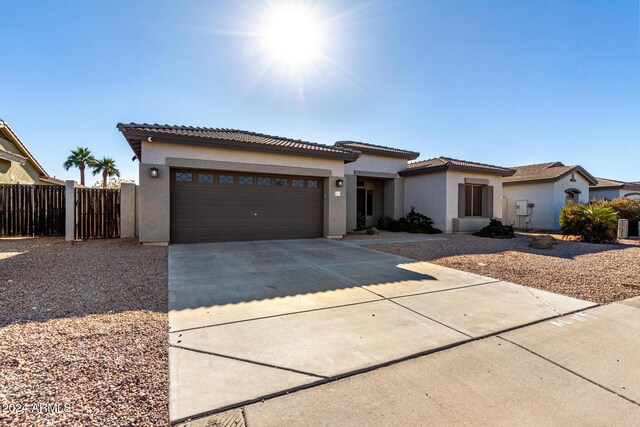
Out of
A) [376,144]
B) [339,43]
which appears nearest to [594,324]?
[339,43]

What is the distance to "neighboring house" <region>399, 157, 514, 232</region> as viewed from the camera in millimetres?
14445

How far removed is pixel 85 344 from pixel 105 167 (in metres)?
37.7

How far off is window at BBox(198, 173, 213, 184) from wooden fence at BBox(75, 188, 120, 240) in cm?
374

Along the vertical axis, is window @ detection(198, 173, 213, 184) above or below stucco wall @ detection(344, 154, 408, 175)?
below

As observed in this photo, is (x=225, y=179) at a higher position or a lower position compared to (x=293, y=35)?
lower

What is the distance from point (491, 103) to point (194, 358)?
15.0 m

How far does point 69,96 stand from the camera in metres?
10.9

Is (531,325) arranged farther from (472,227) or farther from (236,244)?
(472,227)

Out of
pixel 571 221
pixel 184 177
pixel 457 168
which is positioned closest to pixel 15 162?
pixel 184 177

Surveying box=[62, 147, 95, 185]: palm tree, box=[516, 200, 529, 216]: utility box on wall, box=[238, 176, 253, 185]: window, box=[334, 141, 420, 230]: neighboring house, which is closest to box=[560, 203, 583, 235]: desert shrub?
box=[516, 200, 529, 216]: utility box on wall

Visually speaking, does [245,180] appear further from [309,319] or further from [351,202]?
[309,319]

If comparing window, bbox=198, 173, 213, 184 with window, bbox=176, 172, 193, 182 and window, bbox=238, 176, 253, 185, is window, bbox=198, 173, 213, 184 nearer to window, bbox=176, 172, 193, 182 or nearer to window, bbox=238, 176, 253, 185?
window, bbox=176, 172, 193, 182

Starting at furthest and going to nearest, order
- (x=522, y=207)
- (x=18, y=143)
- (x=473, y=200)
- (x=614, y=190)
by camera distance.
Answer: (x=614, y=190), (x=522, y=207), (x=18, y=143), (x=473, y=200)

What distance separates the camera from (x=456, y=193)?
14.6 metres
